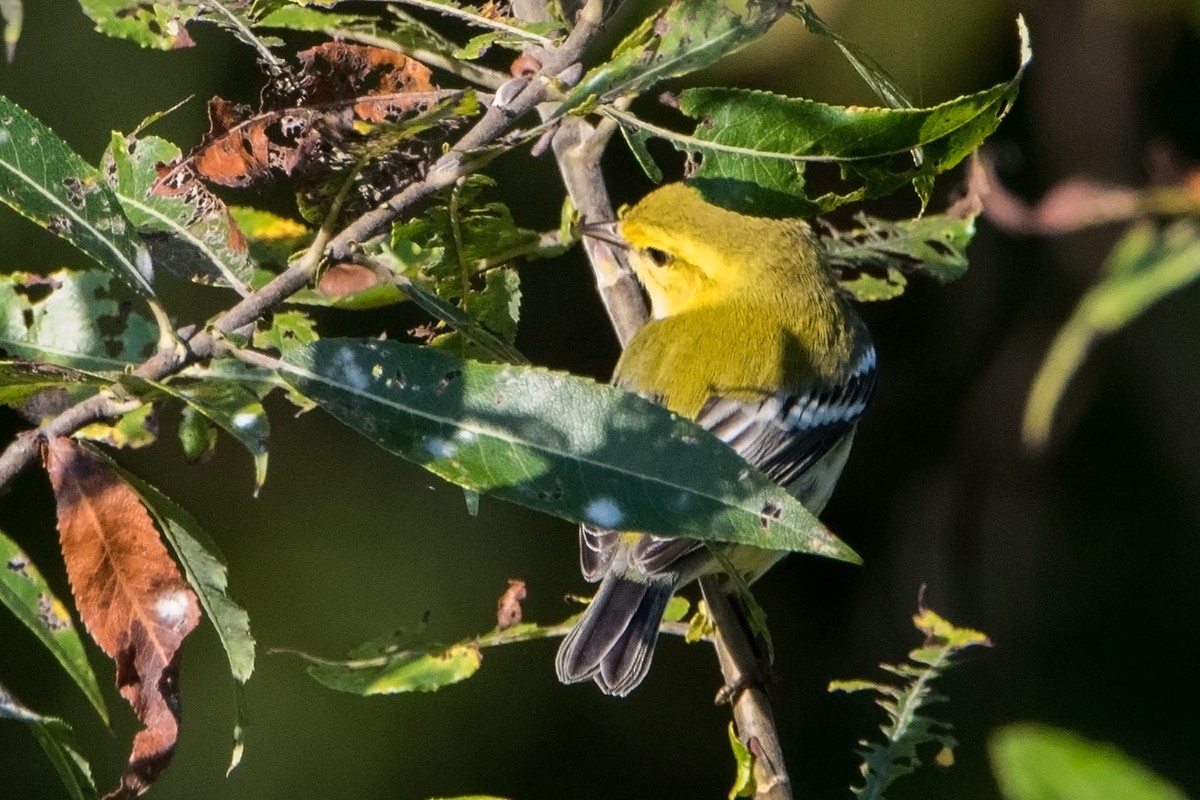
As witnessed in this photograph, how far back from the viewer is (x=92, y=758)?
159 inches

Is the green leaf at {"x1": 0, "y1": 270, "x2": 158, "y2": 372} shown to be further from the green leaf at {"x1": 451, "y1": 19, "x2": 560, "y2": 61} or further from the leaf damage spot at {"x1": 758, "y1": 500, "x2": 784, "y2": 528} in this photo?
the leaf damage spot at {"x1": 758, "y1": 500, "x2": 784, "y2": 528}

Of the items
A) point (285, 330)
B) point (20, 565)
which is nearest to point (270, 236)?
point (285, 330)

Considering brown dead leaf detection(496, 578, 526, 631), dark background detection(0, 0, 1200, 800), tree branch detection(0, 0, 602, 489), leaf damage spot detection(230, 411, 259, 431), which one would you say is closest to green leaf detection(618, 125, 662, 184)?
tree branch detection(0, 0, 602, 489)

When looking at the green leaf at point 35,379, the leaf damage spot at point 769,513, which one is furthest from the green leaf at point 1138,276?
the green leaf at point 35,379

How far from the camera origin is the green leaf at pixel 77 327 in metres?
1.77

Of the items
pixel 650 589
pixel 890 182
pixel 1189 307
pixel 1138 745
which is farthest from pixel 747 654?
pixel 1189 307

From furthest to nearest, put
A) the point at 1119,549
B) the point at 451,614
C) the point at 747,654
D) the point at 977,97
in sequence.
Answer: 1. the point at 1119,549
2. the point at 451,614
3. the point at 747,654
4. the point at 977,97

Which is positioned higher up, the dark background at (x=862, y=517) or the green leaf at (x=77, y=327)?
the green leaf at (x=77, y=327)

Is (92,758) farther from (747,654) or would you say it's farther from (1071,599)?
(1071,599)

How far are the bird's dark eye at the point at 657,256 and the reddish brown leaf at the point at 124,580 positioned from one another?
1.59m

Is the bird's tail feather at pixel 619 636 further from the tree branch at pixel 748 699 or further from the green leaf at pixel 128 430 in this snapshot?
the green leaf at pixel 128 430

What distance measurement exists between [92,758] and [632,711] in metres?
1.63

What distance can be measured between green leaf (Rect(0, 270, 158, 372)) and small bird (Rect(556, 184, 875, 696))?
934mm

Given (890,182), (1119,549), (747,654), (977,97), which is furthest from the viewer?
(1119,549)
